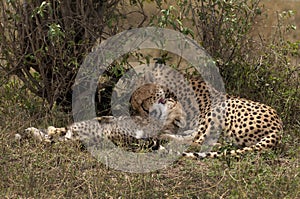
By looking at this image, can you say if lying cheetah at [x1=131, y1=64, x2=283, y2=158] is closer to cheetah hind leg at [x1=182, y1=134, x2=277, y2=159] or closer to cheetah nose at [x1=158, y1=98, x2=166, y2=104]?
cheetah hind leg at [x1=182, y1=134, x2=277, y2=159]

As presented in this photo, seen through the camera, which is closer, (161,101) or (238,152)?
(238,152)

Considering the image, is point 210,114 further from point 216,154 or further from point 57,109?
point 57,109

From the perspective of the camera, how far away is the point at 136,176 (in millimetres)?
3809

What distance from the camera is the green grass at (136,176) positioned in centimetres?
355

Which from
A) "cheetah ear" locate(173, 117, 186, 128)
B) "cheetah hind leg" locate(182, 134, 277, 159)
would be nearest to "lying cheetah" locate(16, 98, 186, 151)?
"cheetah ear" locate(173, 117, 186, 128)

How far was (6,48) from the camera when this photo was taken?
5.06m

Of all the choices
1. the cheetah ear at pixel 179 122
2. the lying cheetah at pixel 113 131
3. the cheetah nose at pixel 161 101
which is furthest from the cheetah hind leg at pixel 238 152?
the cheetah nose at pixel 161 101

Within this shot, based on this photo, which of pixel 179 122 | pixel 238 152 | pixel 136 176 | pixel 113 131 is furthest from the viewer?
pixel 179 122

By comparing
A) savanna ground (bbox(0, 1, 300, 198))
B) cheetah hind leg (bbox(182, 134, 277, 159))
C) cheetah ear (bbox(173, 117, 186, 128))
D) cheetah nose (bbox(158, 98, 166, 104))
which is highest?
cheetah nose (bbox(158, 98, 166, 104))

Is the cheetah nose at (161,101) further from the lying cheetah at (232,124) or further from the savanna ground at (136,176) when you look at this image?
the savanna ground at (136,176)

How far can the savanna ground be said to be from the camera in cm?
355

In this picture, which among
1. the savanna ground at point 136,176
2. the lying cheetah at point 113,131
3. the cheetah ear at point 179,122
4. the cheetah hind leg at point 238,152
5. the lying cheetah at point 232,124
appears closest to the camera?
the savanna ground at point 136,176

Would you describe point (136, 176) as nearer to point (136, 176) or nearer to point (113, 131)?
point (136, 176)

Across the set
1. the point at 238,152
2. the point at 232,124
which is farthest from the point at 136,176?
the point at 232,124
